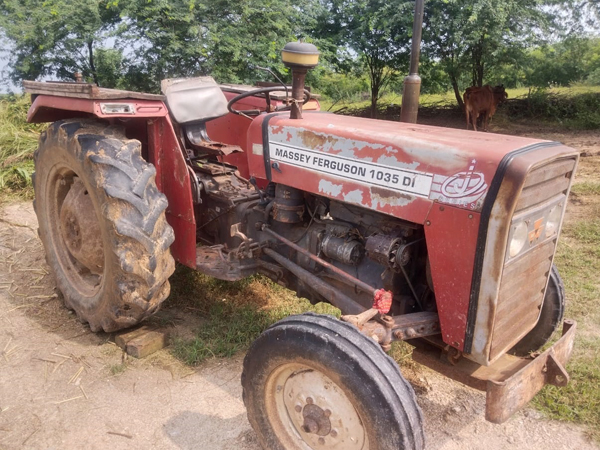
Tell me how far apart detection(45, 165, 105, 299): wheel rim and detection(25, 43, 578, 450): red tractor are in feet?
0.04

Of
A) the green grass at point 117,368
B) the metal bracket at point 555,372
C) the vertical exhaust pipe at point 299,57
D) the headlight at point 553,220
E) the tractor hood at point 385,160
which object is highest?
the vertical exhaust pipe at point 299,57

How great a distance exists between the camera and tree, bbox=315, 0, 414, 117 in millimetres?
10703

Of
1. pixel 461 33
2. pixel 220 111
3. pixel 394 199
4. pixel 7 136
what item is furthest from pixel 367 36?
pixel 394 199

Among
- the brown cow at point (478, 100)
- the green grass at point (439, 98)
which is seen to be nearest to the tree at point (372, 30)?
the green grass at point (439, 98)

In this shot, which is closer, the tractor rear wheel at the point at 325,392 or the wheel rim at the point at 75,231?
the tractor rear wheel at the point at 325,392

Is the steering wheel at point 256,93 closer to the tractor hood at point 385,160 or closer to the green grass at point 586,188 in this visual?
the tractor hood at point 385,160

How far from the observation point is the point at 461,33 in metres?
10.2

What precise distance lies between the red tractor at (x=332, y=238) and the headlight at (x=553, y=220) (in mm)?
12

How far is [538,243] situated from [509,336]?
17.3 inches

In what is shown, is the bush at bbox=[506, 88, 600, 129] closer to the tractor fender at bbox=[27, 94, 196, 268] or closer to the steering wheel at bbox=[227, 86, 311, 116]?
the steering wheel at bbox=[227, 86, 311, 116]

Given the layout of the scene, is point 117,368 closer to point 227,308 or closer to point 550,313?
point 227,308

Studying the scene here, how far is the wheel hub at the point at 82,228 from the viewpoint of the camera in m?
3.25

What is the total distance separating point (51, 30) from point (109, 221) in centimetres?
714

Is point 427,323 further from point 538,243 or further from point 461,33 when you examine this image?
point 461,33
